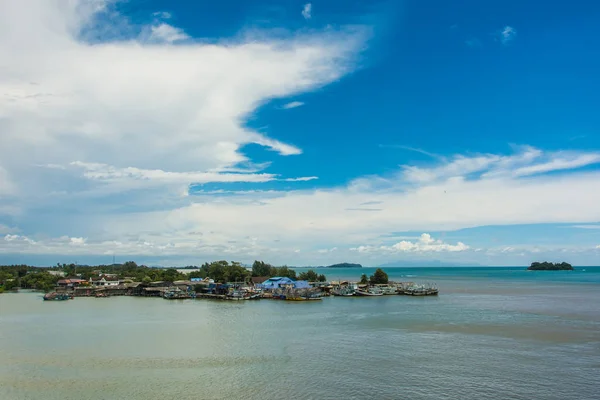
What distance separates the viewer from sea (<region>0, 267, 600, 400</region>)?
19.5 metres

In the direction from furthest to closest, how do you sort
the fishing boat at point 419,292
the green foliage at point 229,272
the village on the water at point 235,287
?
the green foliage at point 229,272 < the fishing boat at point 419,292 < the village on the water at point 235,287

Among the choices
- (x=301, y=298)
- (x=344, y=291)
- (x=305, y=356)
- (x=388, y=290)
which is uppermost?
(x=344, y=291)

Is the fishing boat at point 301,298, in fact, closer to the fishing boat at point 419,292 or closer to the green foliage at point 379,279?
the fishing boat at point 419,292

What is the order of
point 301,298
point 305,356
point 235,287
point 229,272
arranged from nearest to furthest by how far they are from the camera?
1. point 305,356
2. point 301,298
3. point 235,287
4. point 229,272

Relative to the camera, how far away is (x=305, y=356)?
83.0ft

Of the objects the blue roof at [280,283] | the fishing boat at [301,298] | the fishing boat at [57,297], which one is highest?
the blue roof at [280,283]

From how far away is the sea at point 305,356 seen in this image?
64.0ft

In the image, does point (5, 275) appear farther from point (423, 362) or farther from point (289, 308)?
point (423, 362)

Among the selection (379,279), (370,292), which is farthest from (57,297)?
(379,279)

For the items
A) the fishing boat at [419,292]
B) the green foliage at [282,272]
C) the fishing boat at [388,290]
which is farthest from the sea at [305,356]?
the green foliage at [282,272]

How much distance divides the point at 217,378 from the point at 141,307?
122 feet

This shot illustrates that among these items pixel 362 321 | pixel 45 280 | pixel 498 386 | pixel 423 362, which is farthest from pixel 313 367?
pixel 45 280

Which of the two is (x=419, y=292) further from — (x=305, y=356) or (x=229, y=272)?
(x=305, y=356)

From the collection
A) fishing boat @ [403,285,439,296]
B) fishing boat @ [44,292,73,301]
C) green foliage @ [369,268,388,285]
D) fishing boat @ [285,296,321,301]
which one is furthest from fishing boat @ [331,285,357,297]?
fishing boat @ [44,292,73,301]
